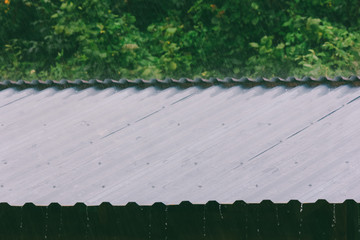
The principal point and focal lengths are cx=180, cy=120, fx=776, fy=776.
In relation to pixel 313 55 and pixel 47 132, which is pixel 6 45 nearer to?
pixel 313 55

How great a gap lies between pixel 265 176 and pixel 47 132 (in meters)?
2.33

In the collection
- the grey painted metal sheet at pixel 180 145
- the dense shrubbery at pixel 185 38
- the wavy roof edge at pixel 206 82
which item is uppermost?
the grey painted metal sheet at pixel 180 145

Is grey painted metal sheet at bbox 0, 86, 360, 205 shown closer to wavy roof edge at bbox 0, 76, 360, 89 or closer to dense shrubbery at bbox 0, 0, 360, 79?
wavy roof edge at bbox 0, 76, 360, 89

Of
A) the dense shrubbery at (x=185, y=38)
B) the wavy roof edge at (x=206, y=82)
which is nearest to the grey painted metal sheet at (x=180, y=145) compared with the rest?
the wavy roof edge at (x=206, y=82)

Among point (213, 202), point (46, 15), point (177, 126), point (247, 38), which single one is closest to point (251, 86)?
point (177, 126)

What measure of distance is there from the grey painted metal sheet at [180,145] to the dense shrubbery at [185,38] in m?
6.34

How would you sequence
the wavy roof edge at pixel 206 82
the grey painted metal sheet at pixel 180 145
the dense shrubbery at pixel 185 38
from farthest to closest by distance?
the dense shrubbery at pixel 185 38 < the wavy roof edge at pixel 206 82 < the grey painted metal sheet at pixel 180 145

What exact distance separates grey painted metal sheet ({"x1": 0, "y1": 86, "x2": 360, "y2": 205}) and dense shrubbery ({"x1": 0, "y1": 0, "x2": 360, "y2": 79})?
634cm

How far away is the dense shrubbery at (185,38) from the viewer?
532 inches

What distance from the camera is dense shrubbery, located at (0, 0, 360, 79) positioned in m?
13.5

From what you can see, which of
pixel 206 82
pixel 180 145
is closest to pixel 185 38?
pixel 206 82

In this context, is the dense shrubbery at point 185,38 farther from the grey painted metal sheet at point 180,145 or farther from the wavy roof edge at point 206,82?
the grey painted metal sheet at point 180,145

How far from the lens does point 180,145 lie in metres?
6.02

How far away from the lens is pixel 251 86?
722 cm
